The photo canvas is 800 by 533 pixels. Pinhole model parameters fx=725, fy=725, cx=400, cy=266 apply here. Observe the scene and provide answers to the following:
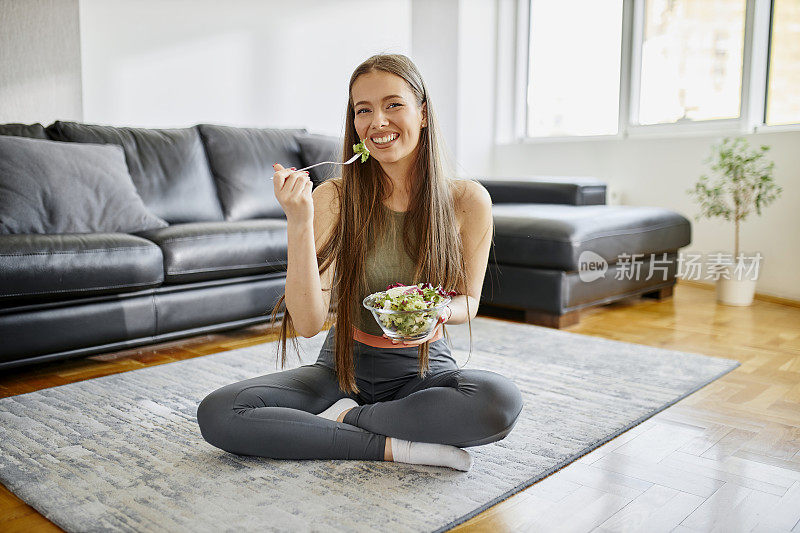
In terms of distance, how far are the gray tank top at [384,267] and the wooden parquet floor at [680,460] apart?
0.52m

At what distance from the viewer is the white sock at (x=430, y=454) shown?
1651 mm

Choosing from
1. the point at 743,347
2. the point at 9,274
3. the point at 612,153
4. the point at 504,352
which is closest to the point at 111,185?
the point at 9,274

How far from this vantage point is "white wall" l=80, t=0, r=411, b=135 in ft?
12.4

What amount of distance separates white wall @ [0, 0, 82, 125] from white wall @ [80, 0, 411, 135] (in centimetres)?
9

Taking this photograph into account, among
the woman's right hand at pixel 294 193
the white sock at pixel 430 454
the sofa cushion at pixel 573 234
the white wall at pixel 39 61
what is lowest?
the white sock at pixel 430 454

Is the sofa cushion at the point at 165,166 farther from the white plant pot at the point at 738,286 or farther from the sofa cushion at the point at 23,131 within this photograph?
the white plant pot at the point at 738,286

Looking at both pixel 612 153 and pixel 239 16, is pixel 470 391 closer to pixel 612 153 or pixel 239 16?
pixel 239 16

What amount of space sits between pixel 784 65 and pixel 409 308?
3.63 metres

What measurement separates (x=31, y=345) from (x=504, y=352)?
5.51 feet

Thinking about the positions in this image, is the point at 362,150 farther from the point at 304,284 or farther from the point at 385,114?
the point at 304,284

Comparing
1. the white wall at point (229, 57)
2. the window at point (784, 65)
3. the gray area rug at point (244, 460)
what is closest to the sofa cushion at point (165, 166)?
the white wall at point (229, 57)

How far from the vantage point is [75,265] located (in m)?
2.40

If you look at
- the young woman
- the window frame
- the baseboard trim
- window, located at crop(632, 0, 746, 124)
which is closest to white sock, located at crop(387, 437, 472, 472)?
the young woman

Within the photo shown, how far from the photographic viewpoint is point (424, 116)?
1.73 m
